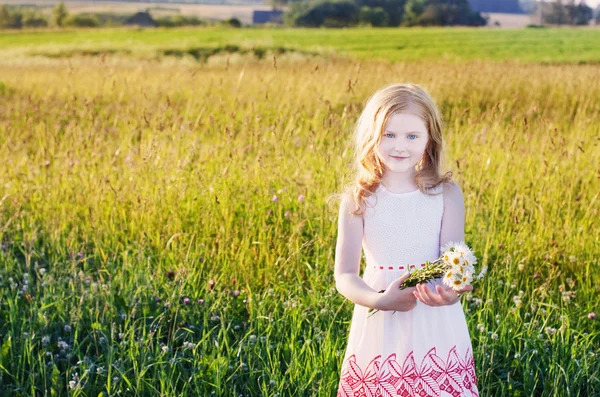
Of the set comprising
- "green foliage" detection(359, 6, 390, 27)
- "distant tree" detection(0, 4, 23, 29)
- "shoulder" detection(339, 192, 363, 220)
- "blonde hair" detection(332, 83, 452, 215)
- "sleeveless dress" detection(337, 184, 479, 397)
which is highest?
"green foliage" detection(359, 6, 390, 27)

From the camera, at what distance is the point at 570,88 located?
26.7ft

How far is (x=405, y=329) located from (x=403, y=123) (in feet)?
1.73

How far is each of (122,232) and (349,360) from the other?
196 cm

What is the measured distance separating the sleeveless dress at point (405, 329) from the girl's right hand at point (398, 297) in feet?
0.38

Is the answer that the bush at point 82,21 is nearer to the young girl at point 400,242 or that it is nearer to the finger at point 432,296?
the young girl at point 400,242

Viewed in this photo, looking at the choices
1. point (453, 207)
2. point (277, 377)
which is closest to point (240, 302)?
point (277, 377)

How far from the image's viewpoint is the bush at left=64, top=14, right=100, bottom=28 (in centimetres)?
4724

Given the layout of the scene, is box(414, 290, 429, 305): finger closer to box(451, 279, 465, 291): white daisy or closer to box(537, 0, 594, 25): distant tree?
box(451, 279, 465, 291): white daisy

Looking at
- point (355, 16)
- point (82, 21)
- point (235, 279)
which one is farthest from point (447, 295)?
point (82, 21)

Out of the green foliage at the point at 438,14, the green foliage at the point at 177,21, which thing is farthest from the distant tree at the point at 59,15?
the green foliage at the point at 438,14

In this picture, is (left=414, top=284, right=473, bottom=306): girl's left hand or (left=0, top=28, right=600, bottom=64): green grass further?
(left=0, top=28, right=600, bottom=64): green grass

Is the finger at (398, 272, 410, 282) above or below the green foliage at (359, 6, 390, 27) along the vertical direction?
below

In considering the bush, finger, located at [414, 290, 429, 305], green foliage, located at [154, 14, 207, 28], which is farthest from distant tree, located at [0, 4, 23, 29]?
finger, located at [414, 290, 429, 305]

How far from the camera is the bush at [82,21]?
47.2 meters
